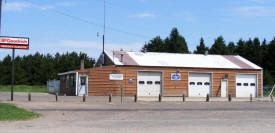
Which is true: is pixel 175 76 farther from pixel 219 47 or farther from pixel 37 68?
pixel 37 68

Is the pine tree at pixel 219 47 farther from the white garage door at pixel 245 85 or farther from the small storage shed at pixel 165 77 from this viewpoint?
the white garage door at pixel 245 85

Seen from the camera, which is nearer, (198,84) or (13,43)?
(13,43)

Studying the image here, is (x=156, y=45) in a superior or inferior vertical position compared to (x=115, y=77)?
superior

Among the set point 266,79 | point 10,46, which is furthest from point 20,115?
point 266,79

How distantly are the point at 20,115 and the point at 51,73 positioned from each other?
68.8 meters

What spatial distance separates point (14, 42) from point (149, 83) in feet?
51.5

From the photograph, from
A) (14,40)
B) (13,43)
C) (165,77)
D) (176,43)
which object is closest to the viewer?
(13,43)

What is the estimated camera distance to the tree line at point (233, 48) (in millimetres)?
81688

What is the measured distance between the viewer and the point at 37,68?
8706cm

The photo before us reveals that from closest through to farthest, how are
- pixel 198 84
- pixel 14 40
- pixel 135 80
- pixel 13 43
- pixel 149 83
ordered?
1. pixel 13 43
2. pixel 14 40
3. pixel 135 80
4. pixel 149 83
5. pixel 198 84

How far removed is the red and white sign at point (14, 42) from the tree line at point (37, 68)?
53.9 m

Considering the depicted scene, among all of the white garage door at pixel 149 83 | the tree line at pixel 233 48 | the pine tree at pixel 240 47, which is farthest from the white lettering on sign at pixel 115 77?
the pine tree at pixel 240 47

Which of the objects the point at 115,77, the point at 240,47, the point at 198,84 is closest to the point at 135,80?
the point at 198,84

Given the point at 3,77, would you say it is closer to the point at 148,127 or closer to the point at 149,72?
the point at 149,72
